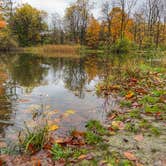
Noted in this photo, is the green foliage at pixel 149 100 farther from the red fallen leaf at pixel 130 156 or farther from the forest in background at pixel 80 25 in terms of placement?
the forest in background at pixel 80 25

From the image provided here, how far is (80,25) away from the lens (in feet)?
167

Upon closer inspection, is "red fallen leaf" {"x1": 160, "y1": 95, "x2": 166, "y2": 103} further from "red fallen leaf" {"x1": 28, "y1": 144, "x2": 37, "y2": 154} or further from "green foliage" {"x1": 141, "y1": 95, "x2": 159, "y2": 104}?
"red fallen leaf" {"x1": 28, "y1": 144, "x2": 37, "y2": 154}

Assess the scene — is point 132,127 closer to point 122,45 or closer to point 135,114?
point 135,114

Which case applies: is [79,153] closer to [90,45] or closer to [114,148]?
[114,148]

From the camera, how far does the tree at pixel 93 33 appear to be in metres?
46.1

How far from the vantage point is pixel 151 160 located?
9.59ft

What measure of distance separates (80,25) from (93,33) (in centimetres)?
599

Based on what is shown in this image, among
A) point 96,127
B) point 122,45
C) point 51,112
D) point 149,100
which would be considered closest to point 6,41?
point 122,45

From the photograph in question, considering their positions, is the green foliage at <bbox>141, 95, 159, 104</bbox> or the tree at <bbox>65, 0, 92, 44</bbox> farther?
the tree at <bbox>65, 0, 92, 44</bbox>

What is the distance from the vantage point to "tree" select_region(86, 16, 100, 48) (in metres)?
46.1

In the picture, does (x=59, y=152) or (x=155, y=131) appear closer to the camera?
(x=59, y=152)

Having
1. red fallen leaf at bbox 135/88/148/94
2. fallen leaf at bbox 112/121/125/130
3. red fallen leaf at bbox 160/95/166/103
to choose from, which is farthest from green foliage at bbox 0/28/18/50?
fallen leaf at bbox 112/121/125/130

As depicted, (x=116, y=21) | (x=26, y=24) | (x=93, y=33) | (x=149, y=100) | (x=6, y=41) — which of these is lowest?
(x=149, y=100)

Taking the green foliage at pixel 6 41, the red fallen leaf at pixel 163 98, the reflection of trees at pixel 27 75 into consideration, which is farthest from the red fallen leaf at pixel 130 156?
the green foliage at pixel 6 41
